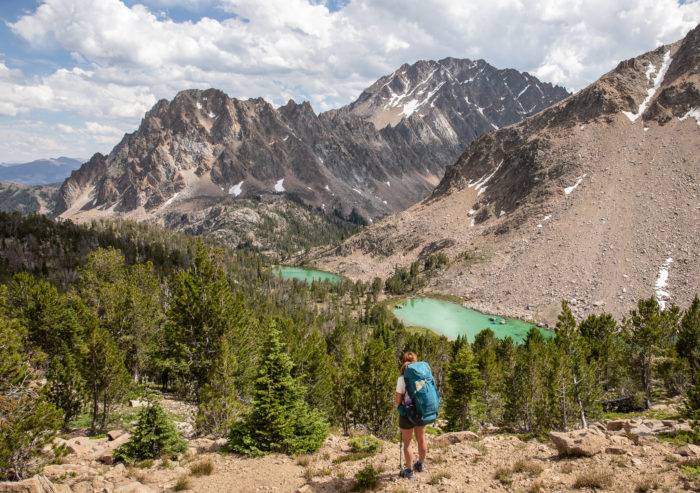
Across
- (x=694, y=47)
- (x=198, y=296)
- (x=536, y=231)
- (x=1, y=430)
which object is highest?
(x=694, y=47)

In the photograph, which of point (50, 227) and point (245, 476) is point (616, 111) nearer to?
point (245, 476)

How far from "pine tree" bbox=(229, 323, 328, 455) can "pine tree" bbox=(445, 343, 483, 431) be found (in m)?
29.9

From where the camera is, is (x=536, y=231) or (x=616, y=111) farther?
(x=616, y=111)

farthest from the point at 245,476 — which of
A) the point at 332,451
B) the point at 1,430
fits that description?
the point at 1,430

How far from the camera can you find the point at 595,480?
1291cm

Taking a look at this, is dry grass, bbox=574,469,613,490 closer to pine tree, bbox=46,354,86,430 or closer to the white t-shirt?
the white t-shirt

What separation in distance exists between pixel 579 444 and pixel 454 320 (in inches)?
5117

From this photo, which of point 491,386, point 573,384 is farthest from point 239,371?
point 573,384

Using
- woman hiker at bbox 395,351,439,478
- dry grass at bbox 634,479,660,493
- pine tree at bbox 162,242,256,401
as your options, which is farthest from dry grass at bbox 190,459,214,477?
pine tree at bbox 162,242,256,401

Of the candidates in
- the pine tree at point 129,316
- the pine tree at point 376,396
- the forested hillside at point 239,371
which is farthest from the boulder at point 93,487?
the pine tree at point 129,316

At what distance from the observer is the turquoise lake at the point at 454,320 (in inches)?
5015

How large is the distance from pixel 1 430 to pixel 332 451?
12.7 metres

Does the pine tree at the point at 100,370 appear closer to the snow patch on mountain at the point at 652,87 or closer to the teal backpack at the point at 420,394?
the teal backpack at the point at 420,394

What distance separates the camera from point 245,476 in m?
16.2
